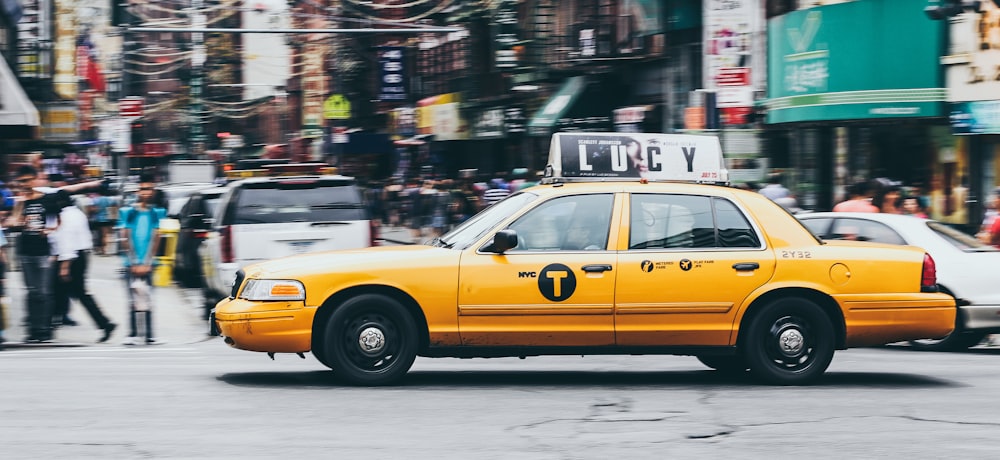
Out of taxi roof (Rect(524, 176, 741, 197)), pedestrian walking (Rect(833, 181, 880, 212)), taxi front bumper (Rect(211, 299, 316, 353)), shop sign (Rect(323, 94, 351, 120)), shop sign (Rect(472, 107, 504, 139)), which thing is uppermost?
shop sign (Rect(323, 94, 351, 120))

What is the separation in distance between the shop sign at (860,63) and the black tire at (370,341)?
13.8 metres

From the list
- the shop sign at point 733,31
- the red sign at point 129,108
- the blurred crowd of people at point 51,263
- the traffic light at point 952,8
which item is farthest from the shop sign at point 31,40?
the traffic light at point 952,8

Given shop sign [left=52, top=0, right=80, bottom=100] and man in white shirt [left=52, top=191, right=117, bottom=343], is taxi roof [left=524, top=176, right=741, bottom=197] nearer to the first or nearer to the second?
man in white shirt [left=52, top=191, right=117, bottom=343]

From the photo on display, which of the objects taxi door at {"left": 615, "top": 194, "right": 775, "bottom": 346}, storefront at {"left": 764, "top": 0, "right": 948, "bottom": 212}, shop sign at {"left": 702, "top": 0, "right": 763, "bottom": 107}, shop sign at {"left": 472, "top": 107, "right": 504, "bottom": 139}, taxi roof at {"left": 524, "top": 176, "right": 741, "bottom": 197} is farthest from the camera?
shop sign at {"left": 472, "top": 107, "right": 504, "bottom": 139}

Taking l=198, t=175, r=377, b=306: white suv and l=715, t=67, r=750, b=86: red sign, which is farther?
l=715, t=67, r=750, b=86: red sign

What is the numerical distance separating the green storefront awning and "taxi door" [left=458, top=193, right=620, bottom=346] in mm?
24190

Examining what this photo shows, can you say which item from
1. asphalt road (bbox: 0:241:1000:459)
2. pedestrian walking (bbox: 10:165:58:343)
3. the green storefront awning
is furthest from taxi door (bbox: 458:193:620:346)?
the green storefront awning

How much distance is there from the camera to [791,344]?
33.3ft

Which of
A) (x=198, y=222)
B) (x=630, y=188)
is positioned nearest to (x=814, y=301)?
(x=630, y=188)

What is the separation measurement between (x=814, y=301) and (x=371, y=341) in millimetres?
3131

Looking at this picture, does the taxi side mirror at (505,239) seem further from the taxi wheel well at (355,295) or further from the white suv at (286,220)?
the white suv at (286,220)

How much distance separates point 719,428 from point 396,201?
3161 centimetres

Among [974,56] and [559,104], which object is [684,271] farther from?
[559,104]

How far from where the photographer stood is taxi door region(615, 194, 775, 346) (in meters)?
9.88
